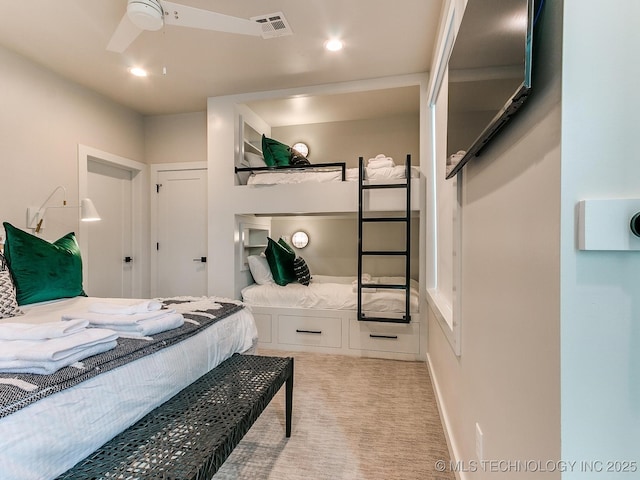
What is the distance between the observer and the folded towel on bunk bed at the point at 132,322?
146 cm

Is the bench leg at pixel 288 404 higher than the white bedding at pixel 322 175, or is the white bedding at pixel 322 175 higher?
the white bedding at pixel 322 175

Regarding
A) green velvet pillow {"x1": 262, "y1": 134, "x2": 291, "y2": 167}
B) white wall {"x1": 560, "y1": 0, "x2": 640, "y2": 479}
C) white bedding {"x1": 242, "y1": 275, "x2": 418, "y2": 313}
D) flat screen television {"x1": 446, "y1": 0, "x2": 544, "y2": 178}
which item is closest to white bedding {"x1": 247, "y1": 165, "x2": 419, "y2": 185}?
green velvet pillow {"x1": 262, "y1": 134, "x2": 291, "y2": 167}

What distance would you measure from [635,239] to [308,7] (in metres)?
2.38

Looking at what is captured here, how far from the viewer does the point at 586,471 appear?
0.61m

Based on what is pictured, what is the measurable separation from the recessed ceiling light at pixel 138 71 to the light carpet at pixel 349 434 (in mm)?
Result: 3176

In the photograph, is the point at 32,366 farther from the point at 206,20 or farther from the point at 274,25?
the point at 274,25

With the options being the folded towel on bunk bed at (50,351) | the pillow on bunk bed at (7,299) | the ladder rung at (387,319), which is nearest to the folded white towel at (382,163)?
the ladder rung at (387,319)

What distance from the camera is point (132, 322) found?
1461mm

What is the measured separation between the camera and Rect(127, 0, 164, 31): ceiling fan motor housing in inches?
66.7

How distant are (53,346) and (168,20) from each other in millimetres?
1839

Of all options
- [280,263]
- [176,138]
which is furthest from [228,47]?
[280,263]

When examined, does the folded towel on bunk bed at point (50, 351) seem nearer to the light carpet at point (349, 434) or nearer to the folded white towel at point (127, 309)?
the folded white towel at point (127, 309)

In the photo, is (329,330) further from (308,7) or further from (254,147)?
(308,7)

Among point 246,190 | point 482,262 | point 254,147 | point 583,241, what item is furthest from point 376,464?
point 254,147
